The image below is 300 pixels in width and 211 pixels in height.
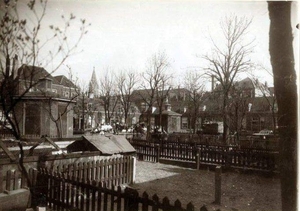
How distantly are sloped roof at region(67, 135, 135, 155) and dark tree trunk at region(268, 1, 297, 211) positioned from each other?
21.1 feet

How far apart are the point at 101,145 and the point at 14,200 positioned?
12.7 feet

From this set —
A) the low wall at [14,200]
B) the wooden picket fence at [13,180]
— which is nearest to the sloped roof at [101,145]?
the wooden picket fence at [13,180]

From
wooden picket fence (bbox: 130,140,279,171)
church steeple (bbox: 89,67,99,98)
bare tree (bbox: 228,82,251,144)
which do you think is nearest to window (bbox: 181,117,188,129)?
church steeple (bbox: 89,67,99,98)

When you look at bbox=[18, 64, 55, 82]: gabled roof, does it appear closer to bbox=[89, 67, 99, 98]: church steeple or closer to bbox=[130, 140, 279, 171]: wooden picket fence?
bbox=[130, 140, 279, 171]: wooden picket fence

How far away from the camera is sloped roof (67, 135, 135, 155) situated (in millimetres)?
8924

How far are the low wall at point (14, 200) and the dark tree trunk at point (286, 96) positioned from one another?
529cm

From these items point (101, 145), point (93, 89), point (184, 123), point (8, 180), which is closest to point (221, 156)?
point (101, 145)

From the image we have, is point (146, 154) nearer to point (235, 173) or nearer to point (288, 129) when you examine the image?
point (235, 173)

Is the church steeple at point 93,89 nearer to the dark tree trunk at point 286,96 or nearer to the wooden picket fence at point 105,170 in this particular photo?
the wooden picket fence at point 105,170

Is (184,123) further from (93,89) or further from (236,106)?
(236,106)

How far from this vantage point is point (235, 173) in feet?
38.9

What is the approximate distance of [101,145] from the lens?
911 centimetres

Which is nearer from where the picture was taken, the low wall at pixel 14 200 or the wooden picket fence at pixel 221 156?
the low wall at pixel 14 200

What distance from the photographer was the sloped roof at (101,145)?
8.92m
